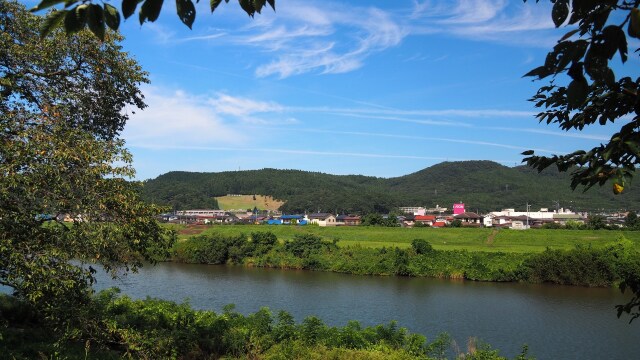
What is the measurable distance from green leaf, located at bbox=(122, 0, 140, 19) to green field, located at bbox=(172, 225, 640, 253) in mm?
44312

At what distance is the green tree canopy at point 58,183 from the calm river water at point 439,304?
46.7ft

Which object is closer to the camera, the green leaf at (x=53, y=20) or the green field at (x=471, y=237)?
the green leaf at (x=53, y=20)

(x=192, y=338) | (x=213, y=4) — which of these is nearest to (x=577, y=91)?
(x=213, y=4)

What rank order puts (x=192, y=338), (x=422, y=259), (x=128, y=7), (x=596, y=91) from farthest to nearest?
(x=422, y=259) < (x=192, y=338) < (x=596, y=91) < (x=128, y=7)

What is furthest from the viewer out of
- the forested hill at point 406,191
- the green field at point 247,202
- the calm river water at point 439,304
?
the green field at point 247,202

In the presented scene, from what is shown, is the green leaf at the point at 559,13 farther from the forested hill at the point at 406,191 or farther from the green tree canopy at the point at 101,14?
the forested hill at the point at 406,191

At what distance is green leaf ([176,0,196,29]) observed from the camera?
169 centimetres

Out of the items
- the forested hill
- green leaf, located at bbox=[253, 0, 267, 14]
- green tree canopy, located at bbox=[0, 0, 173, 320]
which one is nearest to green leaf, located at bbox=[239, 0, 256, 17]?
green leaf, located at bbox=[253, 0, 267, 14]

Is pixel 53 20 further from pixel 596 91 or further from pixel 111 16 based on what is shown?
pixel 596 91

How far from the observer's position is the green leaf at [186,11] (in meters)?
1.69

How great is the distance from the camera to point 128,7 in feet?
5.08

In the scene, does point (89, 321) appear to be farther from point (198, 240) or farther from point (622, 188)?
point (198, 240)

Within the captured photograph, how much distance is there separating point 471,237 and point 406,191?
125197 mm

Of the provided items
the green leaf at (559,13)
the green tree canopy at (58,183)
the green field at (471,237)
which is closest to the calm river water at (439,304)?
the green field at (471,237)
